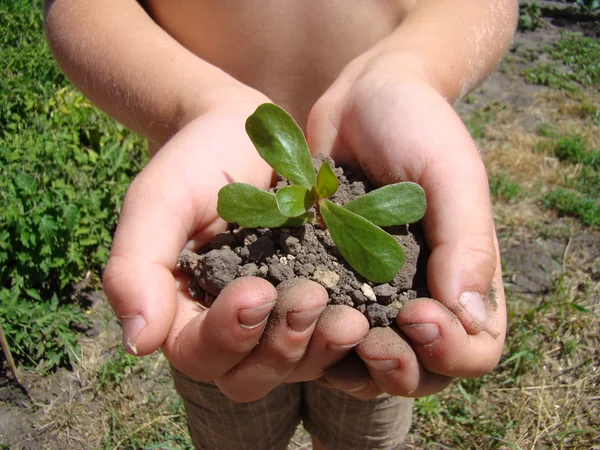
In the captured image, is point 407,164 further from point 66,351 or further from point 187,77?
point 66,351

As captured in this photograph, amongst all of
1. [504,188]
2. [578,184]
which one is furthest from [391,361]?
[578,184]

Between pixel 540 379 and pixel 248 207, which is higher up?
pixel 248 207

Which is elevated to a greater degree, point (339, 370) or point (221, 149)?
point (221, 149)

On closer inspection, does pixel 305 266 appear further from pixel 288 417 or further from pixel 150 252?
pixel 288 417

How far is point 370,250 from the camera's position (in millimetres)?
1200

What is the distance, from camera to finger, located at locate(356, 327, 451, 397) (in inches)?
43.8

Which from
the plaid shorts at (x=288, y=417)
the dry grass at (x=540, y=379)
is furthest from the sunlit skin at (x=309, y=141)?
the dry grass at (x=540, y=379)

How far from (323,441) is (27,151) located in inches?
75.3

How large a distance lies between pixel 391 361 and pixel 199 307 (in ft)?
1.43

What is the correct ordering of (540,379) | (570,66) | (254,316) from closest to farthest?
(254,316), (540,379), (570,66)

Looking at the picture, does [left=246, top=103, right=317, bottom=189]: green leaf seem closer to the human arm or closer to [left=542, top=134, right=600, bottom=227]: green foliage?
the human arm

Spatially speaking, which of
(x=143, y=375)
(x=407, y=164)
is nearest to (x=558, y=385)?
(x=407, y=164)

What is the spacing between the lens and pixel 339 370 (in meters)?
1.20

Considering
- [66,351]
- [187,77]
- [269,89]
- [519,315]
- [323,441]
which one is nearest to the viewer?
[187,77]
